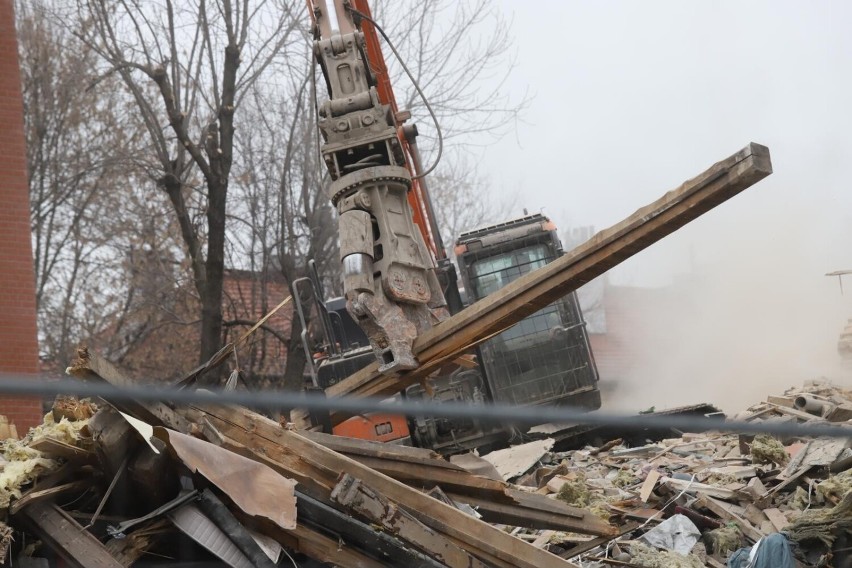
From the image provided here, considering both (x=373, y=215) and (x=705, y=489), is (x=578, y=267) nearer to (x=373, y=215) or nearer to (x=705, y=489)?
(x=373, y=215)

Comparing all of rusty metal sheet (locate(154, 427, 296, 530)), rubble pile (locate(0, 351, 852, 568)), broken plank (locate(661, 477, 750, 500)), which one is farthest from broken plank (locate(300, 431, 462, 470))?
broken plank (locate(661, 477, 750, 500))

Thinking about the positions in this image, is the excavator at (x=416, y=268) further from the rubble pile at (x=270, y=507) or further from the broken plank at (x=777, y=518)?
the broken plank at (x=777, y=518)

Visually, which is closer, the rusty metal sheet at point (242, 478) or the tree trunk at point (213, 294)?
the rusty metal sheet at point (242, 478)

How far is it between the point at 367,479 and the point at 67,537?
162 centimetres

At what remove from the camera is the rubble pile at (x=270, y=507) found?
5.48m

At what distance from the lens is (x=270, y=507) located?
17.8 ft

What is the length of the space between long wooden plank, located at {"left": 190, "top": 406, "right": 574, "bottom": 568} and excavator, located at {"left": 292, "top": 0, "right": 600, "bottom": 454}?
1823mm

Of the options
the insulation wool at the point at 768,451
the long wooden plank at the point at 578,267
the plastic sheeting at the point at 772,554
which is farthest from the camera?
the insulation wool at the point at 768,451

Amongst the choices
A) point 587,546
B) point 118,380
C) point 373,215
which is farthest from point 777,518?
point 118,380

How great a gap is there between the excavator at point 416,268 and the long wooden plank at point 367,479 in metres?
1.82

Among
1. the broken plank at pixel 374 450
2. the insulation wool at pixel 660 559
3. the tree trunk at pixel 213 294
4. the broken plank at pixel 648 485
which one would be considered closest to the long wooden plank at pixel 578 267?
the broken plank at pixel 374 450

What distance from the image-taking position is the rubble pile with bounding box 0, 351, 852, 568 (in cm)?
548

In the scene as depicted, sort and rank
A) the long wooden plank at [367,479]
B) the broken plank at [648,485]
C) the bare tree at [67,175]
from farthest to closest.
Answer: the bare tree at [67,175], the broken plank at [648,485], the long wooden plank at [367,479]

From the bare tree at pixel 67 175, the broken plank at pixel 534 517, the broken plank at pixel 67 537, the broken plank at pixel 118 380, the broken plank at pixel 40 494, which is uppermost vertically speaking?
the bare tree at pixel 67 175
